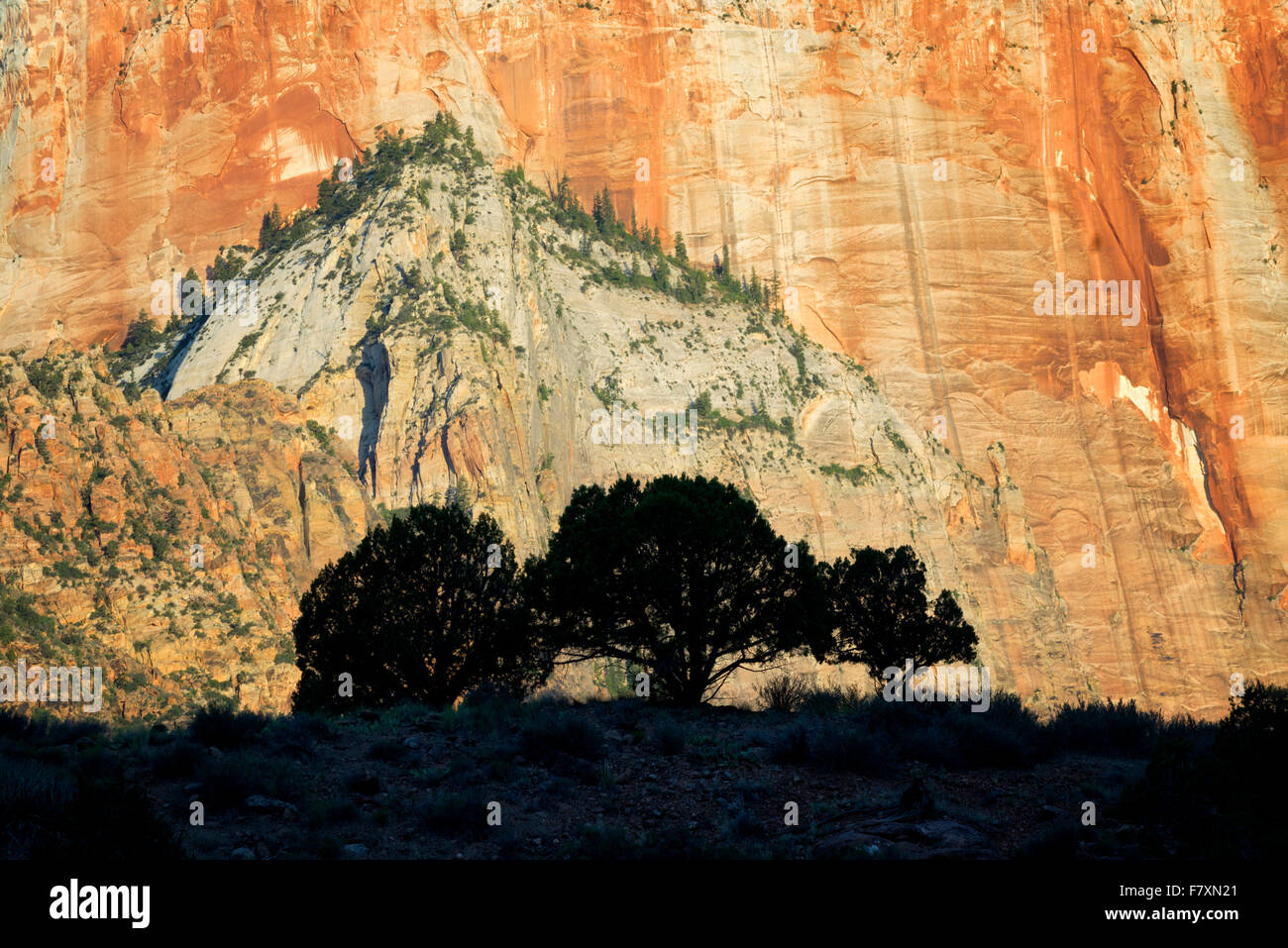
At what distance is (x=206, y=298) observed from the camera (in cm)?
9162

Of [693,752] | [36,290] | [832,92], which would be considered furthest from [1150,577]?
[36,290]

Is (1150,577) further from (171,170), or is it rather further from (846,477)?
(171,170)

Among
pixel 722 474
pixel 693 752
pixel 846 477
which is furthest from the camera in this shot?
pixel 846 477

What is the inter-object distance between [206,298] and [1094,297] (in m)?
76.0

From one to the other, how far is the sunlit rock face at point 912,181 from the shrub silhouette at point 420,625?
2791 inches

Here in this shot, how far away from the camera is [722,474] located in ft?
262

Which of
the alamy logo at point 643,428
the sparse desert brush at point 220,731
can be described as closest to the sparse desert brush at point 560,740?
the sparse desert brush at point 220,731

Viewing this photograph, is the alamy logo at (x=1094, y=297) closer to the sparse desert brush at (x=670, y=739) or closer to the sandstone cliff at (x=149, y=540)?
the sandstone cliff at (x=149, y=540)

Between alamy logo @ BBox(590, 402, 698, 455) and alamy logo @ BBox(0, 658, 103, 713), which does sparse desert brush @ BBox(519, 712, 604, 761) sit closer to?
alamy logo @ BBox(0, 658, 103, 713)

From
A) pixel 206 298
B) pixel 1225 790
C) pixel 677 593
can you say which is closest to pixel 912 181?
pixel 206 298

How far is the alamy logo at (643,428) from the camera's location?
264 ft
